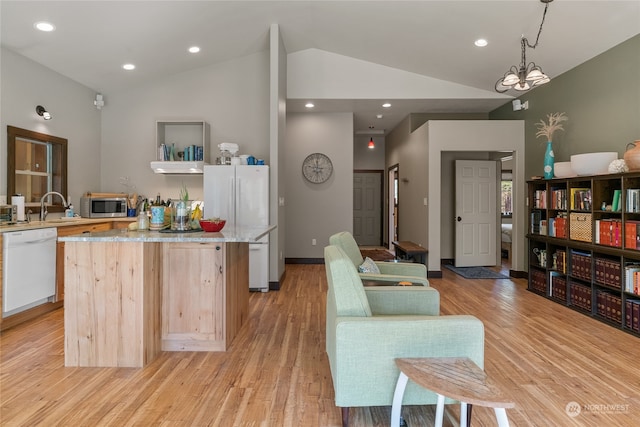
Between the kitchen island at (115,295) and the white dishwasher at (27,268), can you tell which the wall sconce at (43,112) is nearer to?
the white dishwasher at (27,268)

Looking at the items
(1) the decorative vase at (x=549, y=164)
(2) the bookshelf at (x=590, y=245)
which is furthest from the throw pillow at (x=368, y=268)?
(1) the decorative vase at (x=549, y=164)

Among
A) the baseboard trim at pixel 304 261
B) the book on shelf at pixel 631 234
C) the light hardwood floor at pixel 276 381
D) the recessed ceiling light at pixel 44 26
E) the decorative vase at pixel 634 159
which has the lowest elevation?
the light hardwood floor at pixel 276 381

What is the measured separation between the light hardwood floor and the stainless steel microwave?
1.89 m

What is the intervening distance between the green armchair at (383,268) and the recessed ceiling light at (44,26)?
12.3ft

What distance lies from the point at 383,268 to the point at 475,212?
402cm

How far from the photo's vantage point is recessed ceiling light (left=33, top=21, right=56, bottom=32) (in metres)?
3.78

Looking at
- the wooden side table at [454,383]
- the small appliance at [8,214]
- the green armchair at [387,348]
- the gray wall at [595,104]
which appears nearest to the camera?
the wooden side table at [454,383]

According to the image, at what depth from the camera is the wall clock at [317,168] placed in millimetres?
7113

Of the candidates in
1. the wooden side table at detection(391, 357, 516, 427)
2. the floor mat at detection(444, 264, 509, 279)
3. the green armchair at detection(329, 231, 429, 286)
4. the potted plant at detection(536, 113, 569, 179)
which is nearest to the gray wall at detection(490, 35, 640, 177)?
the potted plant at detection(536, 113, 569, 179)

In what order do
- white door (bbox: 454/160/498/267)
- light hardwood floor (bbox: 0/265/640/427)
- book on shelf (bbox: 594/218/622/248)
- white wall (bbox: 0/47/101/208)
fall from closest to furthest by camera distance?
1. light hardwood floor (bbox: 0/265/640/427)
2. book on shelf (bbox: 594/218/622/248)
3. white wall (bbox: 0/47/101/208)
4. white door (bbox: 454/160/498/267)

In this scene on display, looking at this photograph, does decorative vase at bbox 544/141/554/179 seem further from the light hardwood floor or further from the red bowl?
the red bowl

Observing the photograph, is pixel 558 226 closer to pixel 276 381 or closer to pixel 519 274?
pixel 519 274

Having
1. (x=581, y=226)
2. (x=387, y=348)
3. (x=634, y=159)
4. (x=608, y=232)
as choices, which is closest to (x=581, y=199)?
(x=581, y=226)

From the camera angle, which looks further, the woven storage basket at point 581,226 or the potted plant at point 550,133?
the potted plant at point 550,133
